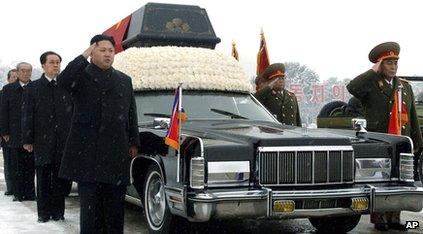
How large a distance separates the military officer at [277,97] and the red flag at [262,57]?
2.29 m

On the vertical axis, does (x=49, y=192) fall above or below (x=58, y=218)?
above

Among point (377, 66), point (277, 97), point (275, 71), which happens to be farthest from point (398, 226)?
point (275, 71)

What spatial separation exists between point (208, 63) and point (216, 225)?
2103mm

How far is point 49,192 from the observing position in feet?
22.1

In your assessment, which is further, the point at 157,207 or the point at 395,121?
the point at 395,121

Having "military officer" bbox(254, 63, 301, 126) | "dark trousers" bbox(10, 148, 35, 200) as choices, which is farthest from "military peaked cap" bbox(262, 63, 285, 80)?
"dark trousers" bbox(10, 148, 35, 200)

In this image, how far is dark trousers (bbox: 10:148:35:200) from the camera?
8.34 metres

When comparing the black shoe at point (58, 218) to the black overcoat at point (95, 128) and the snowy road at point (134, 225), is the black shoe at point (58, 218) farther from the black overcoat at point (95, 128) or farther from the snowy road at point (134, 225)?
the black overcoat at point (95, 128)

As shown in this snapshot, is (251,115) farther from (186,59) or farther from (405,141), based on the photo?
(405,141)

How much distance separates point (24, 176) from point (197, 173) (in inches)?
170

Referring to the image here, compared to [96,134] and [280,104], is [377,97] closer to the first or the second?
[280,104]

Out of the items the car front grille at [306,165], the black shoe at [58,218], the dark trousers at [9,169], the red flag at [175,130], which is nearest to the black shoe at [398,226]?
the car front grille at [306,165]

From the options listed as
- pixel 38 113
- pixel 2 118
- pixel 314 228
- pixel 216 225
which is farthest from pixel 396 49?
pixel 2 118

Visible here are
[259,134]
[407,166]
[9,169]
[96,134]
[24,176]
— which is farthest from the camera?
[9,169]
